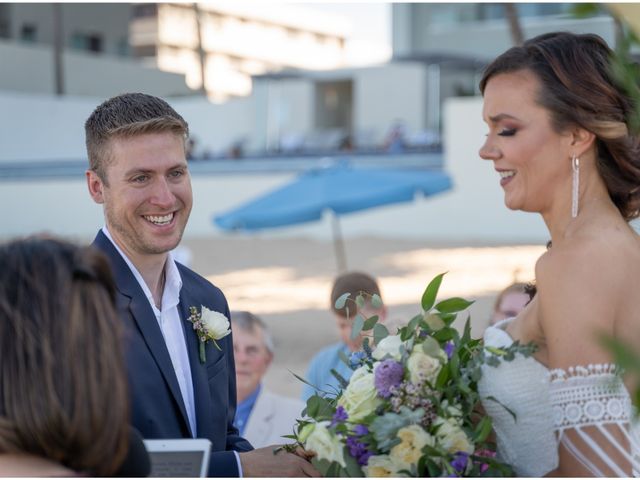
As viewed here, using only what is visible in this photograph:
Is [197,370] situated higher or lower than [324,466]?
higher

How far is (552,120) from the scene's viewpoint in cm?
254

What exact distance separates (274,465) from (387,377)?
0.55 m

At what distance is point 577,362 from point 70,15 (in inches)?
1713

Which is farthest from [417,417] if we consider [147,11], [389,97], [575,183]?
[147,11]

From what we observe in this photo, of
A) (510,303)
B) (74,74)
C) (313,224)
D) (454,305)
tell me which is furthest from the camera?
(74,74)

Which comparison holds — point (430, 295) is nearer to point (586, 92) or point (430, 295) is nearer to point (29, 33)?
point (586, 92)

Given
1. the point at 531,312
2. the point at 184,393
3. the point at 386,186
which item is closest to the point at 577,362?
the point at 531,312

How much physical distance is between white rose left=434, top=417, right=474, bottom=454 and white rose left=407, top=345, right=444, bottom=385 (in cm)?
11

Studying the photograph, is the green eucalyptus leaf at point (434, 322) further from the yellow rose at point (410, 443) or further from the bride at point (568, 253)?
the yellow rose at point (410, 443)

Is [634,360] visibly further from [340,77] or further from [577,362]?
[340,77]

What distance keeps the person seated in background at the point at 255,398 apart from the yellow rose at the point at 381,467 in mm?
2934

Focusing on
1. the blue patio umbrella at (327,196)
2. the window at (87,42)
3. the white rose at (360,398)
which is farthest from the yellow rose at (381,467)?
the window at (87,42)

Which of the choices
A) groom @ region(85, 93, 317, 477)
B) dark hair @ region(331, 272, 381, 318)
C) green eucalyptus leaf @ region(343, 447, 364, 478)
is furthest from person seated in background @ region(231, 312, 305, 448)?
green eucalyptus leaf @ region(343, 447, 364, 478)

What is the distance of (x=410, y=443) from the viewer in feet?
7.67
